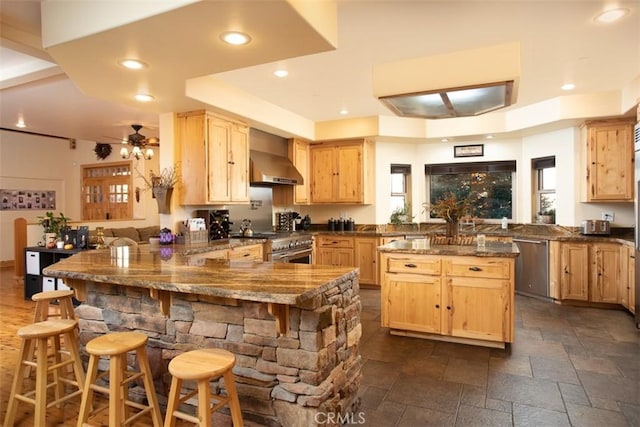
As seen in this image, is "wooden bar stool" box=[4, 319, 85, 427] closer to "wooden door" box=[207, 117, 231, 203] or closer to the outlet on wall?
"wooden door" box=[207, 117, 231, 203]

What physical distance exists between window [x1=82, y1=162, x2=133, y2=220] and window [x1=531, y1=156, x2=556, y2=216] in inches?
331

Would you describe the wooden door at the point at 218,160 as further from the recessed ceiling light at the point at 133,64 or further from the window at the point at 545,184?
the window at the point at 545,184

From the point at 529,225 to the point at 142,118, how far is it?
20.8 ft

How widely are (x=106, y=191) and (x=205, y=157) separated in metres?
6.55

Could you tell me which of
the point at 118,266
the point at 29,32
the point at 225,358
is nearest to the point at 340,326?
the point at 225,358

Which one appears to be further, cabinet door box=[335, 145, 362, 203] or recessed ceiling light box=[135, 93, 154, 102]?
cabinet door box=[335, 145, 362, 203]

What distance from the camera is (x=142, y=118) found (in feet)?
20.6

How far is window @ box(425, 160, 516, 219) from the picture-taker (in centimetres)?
632

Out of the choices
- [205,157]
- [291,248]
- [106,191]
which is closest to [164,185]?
[205,157]

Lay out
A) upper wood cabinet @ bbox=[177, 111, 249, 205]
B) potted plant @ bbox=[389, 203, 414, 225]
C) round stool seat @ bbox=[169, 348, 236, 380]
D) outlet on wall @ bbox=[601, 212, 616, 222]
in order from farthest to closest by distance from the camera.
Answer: potted plant @ bbox=[389, 203, 414, 225], outlet on wall @ bbox=[601, 212, 616, 222], upper wood cabinet @ bbox=[177, 111, 249, 205], round stool seat @ bbox=[169, 348, 236, 380]

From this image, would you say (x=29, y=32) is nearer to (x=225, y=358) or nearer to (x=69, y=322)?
(x=69, y=322)

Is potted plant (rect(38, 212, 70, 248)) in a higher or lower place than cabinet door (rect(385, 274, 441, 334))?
higher

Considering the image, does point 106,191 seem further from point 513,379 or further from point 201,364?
point 513,379

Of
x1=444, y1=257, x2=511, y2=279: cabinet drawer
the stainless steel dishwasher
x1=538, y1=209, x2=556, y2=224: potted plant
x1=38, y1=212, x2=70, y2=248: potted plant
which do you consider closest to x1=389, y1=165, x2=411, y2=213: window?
the stainless steel dishwasher
